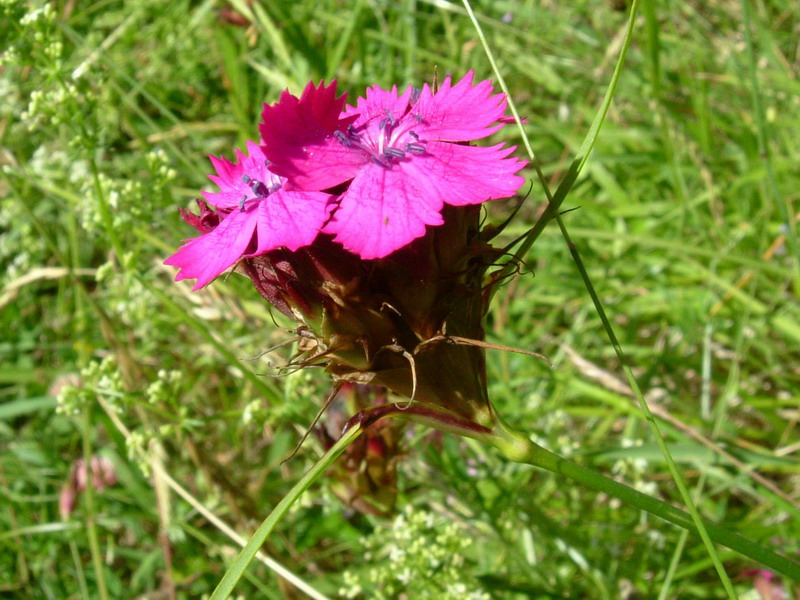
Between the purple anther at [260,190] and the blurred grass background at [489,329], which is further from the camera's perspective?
the blurred grass background at [489,329]

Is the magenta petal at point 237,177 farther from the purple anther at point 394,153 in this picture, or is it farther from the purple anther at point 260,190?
the purple anther at point 394,153

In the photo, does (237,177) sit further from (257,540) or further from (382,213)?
(257,540)

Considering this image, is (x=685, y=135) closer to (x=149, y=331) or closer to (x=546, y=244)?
(x=546, y=244)

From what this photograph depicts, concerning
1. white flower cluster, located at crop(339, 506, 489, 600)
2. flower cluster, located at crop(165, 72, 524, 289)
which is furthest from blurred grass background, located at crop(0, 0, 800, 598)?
flower cluster, located at crop(165, 72, 524, 289)

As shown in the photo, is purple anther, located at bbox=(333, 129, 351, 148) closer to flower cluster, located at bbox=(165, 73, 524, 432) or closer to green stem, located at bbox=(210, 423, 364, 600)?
flower cluster, located at bbox=(165, 73, 524, 432)

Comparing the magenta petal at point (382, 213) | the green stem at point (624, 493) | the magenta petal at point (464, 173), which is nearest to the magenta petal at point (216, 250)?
the magenta petal at point (382, 213)

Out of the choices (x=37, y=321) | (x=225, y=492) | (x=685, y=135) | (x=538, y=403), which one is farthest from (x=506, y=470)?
(x=37, y=321)
